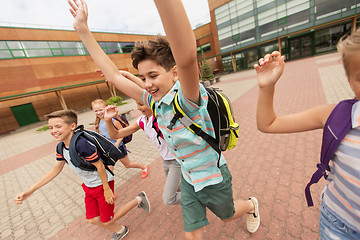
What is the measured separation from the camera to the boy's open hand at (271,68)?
104 centimetres

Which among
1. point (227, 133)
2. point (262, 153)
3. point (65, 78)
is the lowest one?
point (262, 153)

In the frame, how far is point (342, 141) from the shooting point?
86 centimetres

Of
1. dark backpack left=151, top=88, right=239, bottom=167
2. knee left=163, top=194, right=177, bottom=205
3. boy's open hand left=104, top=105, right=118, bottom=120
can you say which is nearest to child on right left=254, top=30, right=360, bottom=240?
dark backpack left=151, top=88, right=239, bottom=167

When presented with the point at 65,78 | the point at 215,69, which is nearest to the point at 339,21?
the point at 215,69

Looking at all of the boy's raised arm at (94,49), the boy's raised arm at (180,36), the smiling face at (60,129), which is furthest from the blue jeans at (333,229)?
the smiling face at (60,129)

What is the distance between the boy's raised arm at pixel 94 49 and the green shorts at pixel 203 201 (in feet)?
3.59

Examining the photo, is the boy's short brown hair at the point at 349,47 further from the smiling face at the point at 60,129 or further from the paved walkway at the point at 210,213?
the smiling face at the point at 60,129

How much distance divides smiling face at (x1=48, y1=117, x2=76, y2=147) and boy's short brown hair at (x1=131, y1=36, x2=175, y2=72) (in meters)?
1.52

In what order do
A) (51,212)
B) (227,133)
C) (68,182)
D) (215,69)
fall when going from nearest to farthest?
(227,133) < (51,212) < (68,182) < (215,69)

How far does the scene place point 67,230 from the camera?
2762 mm

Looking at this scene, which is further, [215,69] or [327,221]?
[215,69]

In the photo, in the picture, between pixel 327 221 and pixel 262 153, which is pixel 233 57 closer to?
pixel 262 153

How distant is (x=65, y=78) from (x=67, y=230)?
25.5 metres

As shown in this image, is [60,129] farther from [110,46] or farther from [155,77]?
[110,46]
